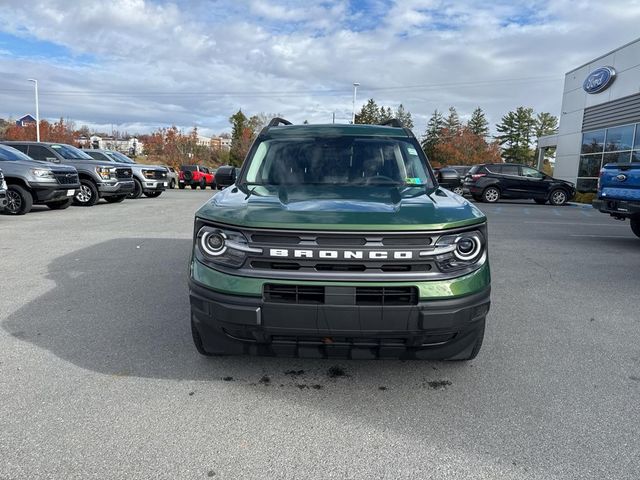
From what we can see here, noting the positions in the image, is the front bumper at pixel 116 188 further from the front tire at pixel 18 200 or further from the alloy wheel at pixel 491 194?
the alloy wheel at pixel 491 194

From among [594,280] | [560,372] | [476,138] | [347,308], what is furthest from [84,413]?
[476,138]

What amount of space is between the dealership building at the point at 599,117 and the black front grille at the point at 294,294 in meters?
21.3

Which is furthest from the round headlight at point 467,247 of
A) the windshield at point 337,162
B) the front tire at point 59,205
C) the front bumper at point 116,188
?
the front bumper at point 116,188

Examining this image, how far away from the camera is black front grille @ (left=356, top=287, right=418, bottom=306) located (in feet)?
8.51

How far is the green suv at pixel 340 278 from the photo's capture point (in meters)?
2.60

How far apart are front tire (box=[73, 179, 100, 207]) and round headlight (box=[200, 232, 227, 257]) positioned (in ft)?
44.4

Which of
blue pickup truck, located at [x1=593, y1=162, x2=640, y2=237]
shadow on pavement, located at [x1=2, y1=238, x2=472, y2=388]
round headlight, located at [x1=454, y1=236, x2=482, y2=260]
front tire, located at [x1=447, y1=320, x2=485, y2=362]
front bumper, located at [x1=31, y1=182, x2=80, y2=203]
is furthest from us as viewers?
front bumper, located at [x1=31, y1=182, x2=80, y2=203]

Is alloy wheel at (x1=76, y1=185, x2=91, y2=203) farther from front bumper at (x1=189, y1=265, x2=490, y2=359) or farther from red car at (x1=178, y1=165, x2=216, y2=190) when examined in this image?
red car at (x1=178, y1=165, x2=216, y2=190)

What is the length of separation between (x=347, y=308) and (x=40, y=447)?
A: 1765 mm

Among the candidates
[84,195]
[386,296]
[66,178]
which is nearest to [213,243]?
[386,296]

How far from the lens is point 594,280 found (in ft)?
20.1

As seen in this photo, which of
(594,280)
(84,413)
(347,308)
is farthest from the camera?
(594,280)

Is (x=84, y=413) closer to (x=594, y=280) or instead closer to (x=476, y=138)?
(x=594, y=280)

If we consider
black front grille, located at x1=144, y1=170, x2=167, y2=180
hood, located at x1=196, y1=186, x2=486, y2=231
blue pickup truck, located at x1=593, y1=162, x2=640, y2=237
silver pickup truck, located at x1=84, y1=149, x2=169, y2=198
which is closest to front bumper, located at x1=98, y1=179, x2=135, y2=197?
silver pickup truck, located at x1=84, y1=149, x2=169, y2=198
